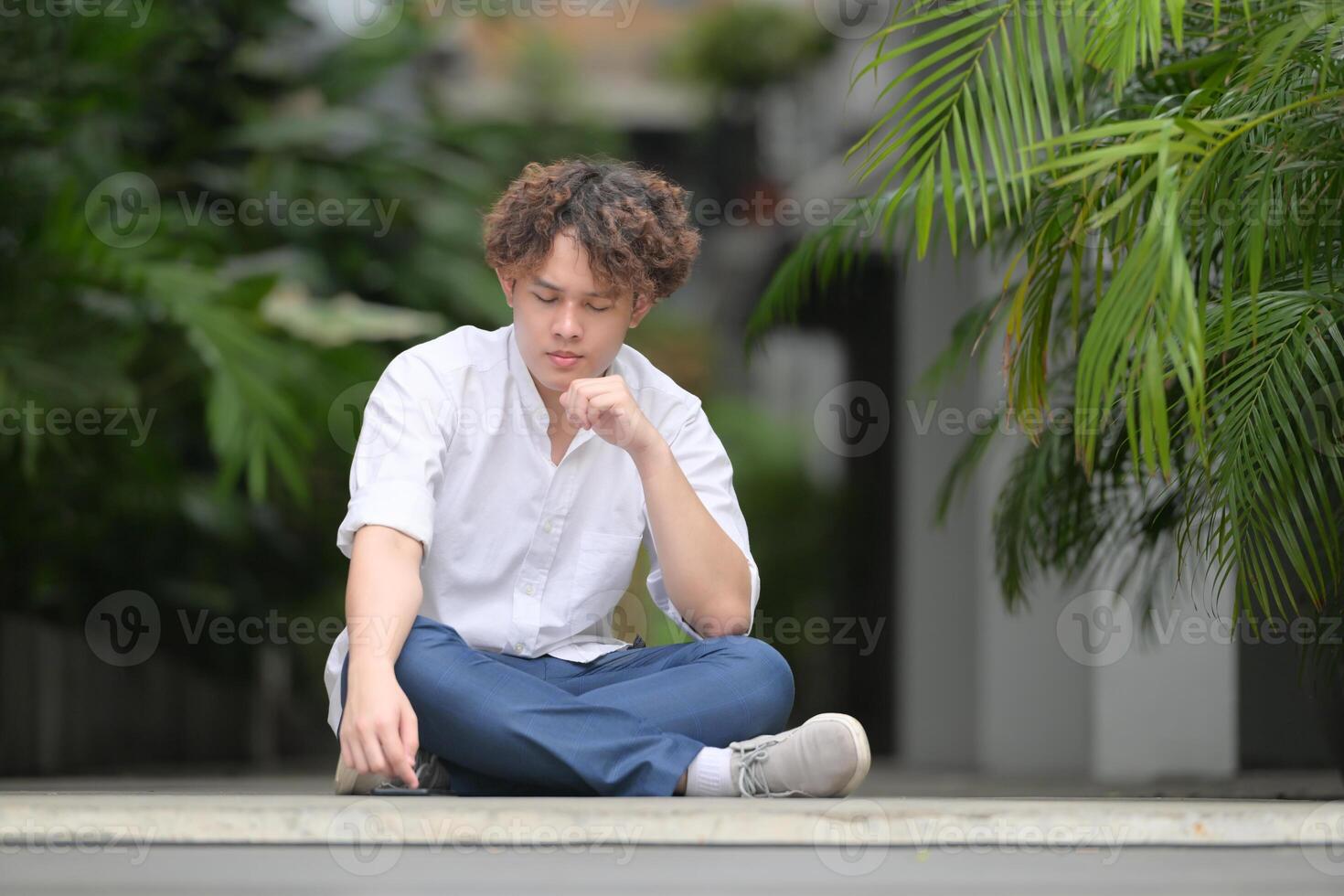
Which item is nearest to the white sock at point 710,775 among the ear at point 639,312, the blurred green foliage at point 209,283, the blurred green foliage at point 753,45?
the ear at point 639,312

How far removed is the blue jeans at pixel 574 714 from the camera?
1.83 m

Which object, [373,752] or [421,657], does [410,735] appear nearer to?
[373,752]

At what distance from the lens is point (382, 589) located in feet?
5.83

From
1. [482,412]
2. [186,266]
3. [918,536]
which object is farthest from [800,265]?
[918,536]

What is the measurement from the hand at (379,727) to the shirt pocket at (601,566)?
0.47 m

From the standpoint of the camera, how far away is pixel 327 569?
5836 millimetres

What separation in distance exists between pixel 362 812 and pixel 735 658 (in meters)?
0.70

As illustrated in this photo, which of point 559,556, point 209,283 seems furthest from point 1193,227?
point 209,283

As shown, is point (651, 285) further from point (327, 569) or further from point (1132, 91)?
point (327, 569)

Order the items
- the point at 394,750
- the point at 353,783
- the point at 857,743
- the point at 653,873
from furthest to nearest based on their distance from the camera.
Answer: the point at 353,783
the point at 857,743
the point at 394,750
the point at 653,873

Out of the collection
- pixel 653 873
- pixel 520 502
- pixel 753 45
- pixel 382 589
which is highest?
pixel 753 45

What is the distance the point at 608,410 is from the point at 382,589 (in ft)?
1.14

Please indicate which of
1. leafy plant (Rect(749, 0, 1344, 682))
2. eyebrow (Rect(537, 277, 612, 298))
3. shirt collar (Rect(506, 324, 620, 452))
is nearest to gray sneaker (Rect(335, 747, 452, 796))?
shirt collar (Rect(506, 324, 620, 452))

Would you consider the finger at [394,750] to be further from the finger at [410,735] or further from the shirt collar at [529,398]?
the shirt collar at [529,398]
